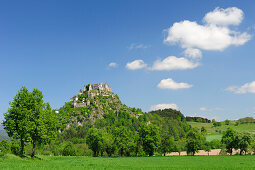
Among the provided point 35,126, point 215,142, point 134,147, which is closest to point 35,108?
point 35,126

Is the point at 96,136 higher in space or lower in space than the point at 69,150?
higher

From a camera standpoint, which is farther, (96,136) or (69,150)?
(69,150)

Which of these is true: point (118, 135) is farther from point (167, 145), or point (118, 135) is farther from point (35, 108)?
point (35, 108)

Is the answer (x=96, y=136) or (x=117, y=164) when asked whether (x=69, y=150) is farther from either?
(x=117, y=164)

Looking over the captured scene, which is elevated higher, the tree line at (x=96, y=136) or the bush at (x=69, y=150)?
the tree line at (x=96, y=136)

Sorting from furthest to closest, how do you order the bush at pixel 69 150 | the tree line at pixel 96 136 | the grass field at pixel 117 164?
the bush at pixel 69 150, the tree line at pixel 96 136, the grass field at pixel 117 164

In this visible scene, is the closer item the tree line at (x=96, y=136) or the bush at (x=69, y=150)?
the tree line at (x=96, y=136)

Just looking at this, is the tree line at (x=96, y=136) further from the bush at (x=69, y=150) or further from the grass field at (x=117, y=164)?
the grass field at (x=117, y=164)

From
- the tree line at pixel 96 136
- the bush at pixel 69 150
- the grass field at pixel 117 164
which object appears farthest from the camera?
the bush at pixel 69 150

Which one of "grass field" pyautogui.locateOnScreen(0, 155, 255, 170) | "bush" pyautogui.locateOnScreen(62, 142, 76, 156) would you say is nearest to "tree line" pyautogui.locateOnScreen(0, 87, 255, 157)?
"bush" pyautogui.locateOnScreen(62, 142, 76, 156)

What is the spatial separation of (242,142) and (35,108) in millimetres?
79094

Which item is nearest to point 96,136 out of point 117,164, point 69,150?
point 69,150

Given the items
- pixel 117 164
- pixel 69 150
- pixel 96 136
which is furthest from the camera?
pixel 69 150

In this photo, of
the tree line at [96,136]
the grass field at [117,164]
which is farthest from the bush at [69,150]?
the grass field at [117,164]
